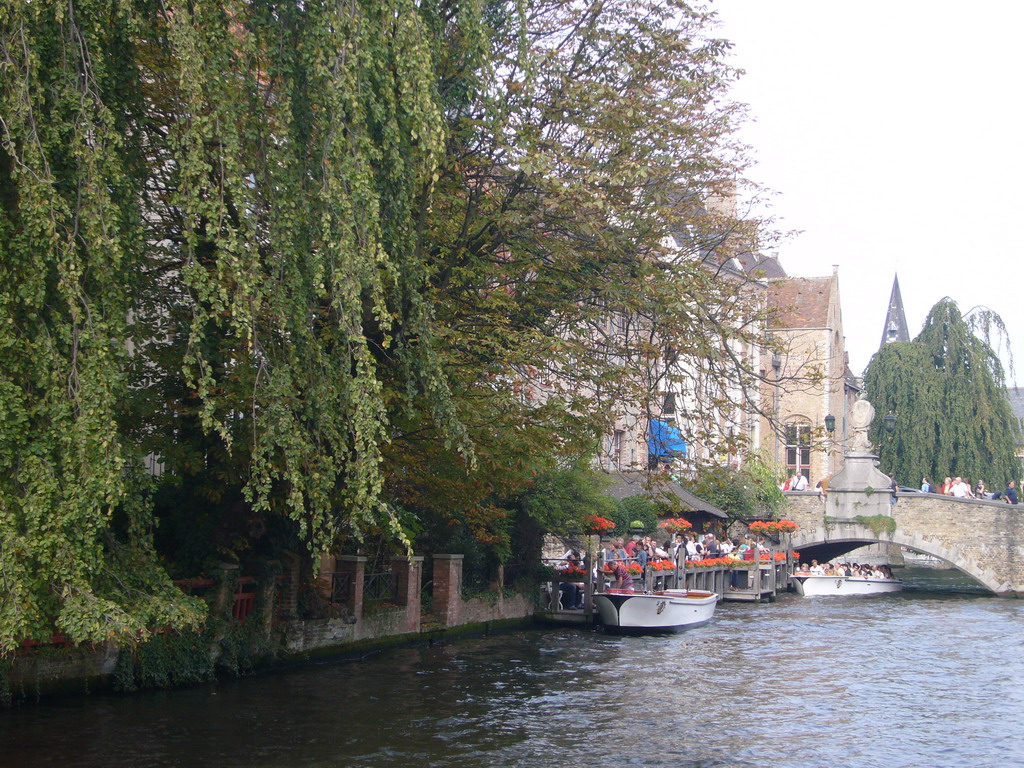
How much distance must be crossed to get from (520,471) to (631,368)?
6.64 feet

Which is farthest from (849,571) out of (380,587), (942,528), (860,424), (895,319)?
(895,319)

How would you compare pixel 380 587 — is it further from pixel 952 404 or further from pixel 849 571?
pixel 952 404

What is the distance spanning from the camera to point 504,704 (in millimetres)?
13000

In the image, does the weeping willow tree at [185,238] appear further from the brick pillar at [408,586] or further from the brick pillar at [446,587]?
the brick pillar at [446,587]

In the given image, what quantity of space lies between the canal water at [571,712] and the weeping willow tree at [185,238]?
1.44m

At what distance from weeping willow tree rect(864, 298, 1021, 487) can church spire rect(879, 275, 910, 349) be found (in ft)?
77.8

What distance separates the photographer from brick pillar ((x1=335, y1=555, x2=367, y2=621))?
Result: 53.7ft

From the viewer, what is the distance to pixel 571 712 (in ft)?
41.6

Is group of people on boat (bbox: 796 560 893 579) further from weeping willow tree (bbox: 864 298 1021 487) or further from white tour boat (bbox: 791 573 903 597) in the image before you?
weeping willow tree (bbox: 864 298 1021 487)

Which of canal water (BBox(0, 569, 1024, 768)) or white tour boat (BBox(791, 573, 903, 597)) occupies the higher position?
white tour boat (BBox(791, 573, 903, 597))

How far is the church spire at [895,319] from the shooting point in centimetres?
6788

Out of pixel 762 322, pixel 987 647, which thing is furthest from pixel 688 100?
pixel 987 647

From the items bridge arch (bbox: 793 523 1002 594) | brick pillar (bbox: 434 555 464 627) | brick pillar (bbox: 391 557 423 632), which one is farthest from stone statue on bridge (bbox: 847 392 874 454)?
brick pillar (bbox: 391 557 423 632)

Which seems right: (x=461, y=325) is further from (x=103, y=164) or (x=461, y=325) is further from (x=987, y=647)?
(x=987, y=647)
